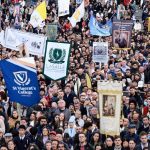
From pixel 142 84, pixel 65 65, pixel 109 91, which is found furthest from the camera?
pixel 142 84

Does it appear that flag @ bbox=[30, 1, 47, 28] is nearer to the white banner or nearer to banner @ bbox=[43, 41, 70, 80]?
the white banner

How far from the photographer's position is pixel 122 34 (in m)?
23.1

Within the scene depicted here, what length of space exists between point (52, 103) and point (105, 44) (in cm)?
555

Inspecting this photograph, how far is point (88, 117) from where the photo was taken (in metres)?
15.2

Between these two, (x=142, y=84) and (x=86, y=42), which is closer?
(x=142, y=84)

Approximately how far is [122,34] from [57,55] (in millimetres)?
5790

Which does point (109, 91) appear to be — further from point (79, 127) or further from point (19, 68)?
point (19, 68)

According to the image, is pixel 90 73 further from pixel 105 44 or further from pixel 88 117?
pixel 88 117

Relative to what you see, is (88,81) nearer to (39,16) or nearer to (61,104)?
(61,104)

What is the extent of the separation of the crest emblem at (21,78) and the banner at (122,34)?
7.83 metres

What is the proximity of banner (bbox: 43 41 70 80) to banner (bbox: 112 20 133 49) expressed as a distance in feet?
17.8

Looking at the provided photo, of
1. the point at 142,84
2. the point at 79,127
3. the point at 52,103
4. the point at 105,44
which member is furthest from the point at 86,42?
the point at 79,127

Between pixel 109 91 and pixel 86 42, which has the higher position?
pixel 109 91

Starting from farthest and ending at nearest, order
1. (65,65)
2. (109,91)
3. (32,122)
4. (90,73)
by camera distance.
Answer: (90,73) < (65,65) < (32,122) < (109,91)
